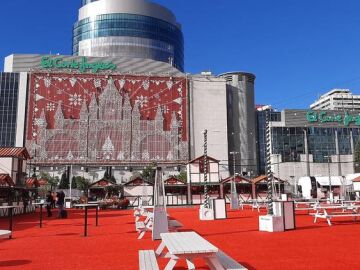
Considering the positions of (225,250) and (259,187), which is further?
(259,187)

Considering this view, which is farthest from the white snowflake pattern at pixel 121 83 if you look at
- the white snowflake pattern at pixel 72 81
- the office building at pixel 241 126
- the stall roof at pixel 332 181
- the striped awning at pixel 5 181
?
the striped awning at pixel 5 181

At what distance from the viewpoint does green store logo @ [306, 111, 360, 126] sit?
3895 inches

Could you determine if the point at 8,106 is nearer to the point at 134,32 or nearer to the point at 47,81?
the point at 47,81

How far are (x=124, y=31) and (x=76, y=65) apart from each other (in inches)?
1107

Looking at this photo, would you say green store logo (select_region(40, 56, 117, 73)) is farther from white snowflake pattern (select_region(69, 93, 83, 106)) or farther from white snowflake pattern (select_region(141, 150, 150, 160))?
white snowflake pattern (select_region(141, 150, 150, 160))

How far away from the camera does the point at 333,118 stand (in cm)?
9962

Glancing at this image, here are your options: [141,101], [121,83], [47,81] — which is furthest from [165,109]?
[47,81]

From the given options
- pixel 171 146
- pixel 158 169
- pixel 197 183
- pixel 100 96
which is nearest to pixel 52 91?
pixel 100 96

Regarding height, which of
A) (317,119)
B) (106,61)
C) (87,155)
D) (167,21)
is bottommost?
(87,155)

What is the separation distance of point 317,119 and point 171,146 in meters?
38.0

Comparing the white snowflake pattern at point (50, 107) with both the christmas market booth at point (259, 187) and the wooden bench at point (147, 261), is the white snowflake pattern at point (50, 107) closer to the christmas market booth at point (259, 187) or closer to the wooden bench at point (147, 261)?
the christmas market booth at point (259, 187)

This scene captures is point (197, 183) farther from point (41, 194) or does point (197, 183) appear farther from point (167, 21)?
point (167, 21)

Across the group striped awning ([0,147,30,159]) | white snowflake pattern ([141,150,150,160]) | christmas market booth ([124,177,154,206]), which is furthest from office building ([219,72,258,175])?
striped awning ([0,147,30,159])

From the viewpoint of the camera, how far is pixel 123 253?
30.9 feet
